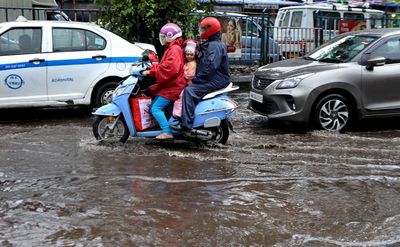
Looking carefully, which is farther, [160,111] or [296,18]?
[296,18]

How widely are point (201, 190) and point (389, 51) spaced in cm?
496

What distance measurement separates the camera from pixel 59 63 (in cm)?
903

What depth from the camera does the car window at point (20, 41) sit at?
8.97m

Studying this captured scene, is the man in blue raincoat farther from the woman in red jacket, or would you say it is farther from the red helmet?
the woman in red jacket

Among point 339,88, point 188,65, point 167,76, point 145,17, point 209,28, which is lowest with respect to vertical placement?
point 339,88

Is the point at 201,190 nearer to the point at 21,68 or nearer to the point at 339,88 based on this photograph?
the point at 339,88

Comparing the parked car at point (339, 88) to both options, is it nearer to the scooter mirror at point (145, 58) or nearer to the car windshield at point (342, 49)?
the car windshield at point (342, 49)

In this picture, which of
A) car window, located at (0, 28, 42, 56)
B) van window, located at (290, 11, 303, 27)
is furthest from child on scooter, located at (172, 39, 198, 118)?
van window, located at (290, 11, 303, 27)

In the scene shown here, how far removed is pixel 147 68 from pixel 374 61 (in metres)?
3.77

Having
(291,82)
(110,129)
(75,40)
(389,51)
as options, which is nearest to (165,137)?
(110,129)

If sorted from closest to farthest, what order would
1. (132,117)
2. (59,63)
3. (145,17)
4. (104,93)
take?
(132,117) < (59,63) < (104,93) < (145,17)

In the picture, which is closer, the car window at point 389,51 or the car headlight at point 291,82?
the car headlight at point 291,82

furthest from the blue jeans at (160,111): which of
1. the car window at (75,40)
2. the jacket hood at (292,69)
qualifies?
the car window at (75,40)

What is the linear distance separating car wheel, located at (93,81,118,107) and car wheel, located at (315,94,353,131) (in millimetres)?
3648
